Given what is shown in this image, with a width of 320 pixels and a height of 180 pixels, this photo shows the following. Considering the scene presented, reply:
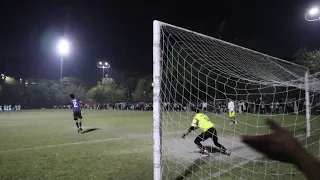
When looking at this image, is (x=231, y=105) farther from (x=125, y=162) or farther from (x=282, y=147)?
(x=282, y=147)

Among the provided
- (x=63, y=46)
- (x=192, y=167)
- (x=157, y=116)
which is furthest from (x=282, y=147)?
(x=63, y=46)

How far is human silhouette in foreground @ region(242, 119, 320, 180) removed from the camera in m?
1.33

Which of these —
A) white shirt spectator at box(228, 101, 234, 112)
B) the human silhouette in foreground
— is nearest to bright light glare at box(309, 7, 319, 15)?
white shirt spectator at box(228, 101, 234, 112)

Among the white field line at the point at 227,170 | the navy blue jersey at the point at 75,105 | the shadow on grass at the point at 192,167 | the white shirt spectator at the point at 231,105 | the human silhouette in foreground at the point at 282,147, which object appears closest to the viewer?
the human silhouette in foreground at the point at 282,147

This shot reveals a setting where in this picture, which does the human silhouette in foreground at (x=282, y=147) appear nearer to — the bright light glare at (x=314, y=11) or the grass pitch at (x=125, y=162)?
the grass pitch at (x=125, y=162)

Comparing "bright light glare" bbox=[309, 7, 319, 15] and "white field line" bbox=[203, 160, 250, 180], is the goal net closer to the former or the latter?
"white field line" bbox=[203, 160, 250, 180]

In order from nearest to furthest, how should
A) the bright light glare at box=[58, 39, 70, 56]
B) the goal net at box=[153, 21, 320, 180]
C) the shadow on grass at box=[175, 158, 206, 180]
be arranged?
the goal net at box=[153, 21, 320, 180] < the shadow on grass at box=[175, 158, 206, 180] < the bright light glare at box=[58, 39, 70, 56]

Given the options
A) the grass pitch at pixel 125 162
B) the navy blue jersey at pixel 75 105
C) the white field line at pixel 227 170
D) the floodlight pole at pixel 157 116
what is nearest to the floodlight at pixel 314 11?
the grass pitch at pixel 125 162

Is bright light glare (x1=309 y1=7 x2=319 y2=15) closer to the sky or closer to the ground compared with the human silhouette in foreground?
closer to the sky

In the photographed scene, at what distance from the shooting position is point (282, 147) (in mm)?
1362

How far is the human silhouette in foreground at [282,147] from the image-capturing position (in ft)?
4.38

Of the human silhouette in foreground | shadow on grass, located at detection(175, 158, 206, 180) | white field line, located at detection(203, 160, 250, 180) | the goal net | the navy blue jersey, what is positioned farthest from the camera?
the navy blue jersey

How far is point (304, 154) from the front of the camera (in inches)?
52.8

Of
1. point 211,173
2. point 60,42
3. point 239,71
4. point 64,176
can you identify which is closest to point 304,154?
point 211,173
